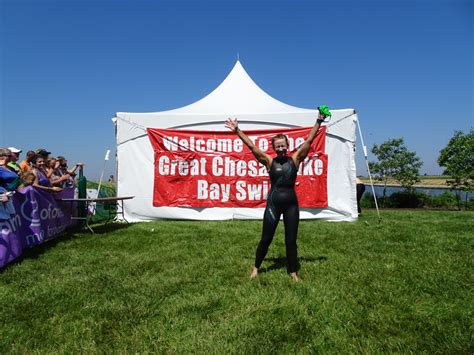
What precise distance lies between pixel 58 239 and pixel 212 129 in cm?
511

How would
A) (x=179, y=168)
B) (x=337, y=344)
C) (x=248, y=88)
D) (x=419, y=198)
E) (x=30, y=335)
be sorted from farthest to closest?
(x=419, y=198) → (x=248, y=88) → (x=179, y=168) → (x=30, y=335) → (x=337, y=344)

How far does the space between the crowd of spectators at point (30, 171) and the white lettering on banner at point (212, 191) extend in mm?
3380

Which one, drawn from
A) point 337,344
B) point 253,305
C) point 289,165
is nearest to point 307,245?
point 289,165

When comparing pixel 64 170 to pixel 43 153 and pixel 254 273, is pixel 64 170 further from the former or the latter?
pixel 254 273

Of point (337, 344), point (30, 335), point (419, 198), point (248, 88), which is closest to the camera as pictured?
point (337, 344)

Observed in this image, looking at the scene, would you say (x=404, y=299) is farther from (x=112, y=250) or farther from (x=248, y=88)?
(x=248, y=88)

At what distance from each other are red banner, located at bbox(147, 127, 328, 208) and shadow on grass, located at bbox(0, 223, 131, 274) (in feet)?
5.42

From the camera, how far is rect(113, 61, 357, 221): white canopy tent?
9258mm

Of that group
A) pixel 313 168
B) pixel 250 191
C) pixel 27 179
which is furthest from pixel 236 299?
pixel 313 168

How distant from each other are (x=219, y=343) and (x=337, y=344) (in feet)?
3.17

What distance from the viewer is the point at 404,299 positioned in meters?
3.40

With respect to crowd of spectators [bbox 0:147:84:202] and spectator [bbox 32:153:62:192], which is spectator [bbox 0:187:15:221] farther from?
spectator [bbox 32:153:62:192]

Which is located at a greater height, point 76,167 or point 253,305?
point 76,167

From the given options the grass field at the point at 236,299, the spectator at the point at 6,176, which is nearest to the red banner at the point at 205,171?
the grass field at the point at 236,299
